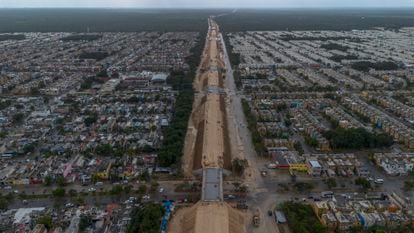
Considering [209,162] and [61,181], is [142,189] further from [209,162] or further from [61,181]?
[61,181]

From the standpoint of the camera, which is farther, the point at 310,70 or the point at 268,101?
the point at 310,70

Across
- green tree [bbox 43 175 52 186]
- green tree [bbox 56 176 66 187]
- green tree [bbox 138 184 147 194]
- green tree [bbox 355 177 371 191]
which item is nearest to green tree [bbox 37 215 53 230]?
green tree [bbox 56 176 66 187]

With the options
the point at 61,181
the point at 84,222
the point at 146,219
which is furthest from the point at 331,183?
the point at 61,181

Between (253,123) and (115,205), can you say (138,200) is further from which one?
(253,123)

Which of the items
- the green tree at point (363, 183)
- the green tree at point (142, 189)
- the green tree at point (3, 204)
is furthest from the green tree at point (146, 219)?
the green tree at point (363, 183)

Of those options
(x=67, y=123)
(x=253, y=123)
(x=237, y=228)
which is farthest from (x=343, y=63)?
(x=237, y=228)

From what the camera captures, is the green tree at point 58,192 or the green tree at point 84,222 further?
the green tree at point 58,192

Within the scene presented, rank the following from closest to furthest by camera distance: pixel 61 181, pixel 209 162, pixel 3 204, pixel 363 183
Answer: pixel 3 204
pixel 363 183
pixel 61 181
pixel 209 162

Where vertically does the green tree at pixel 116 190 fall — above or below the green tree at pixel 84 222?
above

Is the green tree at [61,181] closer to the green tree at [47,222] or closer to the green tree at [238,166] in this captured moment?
the green tree at [47,222]
